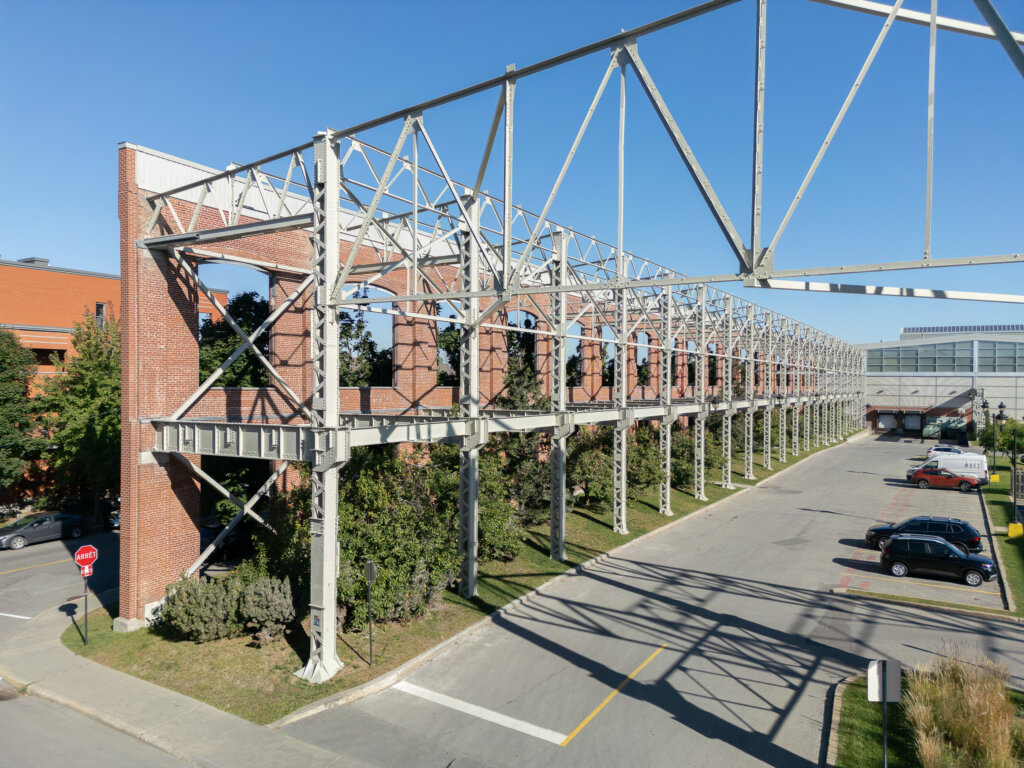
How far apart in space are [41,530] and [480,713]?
78.2 feet

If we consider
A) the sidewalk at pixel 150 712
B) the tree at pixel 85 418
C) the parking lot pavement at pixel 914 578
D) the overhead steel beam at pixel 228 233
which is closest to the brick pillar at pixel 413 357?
the overhead steel beam at pixel 228 233

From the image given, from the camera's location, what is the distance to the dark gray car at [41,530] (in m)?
24.7

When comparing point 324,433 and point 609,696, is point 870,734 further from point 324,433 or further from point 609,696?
point 324,433

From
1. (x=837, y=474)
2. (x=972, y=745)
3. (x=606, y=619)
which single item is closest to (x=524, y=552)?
(x=606, y=619)

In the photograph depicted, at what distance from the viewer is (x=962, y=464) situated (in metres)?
38.2

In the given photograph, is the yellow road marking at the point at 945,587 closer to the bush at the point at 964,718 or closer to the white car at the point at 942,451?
the bush at the point at 964,718

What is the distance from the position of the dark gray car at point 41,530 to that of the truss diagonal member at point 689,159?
28.8 m

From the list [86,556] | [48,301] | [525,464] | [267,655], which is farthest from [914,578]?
[48,301]

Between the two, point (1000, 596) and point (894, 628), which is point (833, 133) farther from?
point (1000, 596)

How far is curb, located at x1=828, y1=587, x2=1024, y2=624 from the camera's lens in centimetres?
1620

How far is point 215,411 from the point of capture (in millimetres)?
18078

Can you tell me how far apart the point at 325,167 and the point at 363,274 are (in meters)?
8.20

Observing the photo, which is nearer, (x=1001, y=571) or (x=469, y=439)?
(x=469, y=439)

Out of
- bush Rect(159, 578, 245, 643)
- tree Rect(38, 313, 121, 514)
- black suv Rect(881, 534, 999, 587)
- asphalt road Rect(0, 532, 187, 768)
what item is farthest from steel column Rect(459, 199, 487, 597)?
tree Rect(38, 313, 121, 514)
